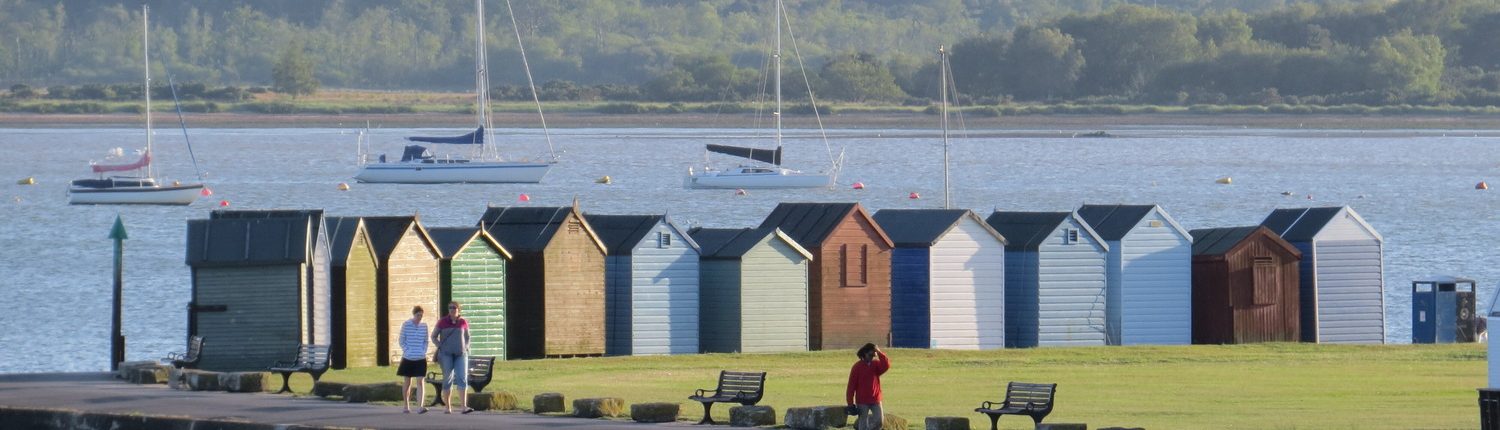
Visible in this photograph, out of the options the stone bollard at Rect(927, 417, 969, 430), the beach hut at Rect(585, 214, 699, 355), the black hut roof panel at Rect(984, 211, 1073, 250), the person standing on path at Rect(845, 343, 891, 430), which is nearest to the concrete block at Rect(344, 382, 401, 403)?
the person standing on path at Rect(845, 343, 891, 430)

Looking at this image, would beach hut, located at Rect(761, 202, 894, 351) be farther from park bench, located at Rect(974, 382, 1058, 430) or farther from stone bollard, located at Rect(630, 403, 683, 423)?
park bench, located at Rect(974, 382, 1058, 430)

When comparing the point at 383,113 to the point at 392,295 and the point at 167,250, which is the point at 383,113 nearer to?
the point at 167,250

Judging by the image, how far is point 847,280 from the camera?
37.1 metres

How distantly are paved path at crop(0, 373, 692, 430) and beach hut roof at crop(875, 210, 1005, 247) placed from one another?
13.6 metres

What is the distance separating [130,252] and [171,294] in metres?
14.9

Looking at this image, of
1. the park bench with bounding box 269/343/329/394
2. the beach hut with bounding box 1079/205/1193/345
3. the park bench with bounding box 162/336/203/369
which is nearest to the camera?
the park bench with bounding box 269/343/329/394

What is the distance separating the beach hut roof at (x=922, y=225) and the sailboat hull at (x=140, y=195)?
59.8m

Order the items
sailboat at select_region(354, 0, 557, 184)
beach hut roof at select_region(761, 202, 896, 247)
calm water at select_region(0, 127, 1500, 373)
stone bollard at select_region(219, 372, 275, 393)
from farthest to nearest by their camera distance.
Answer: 1. sailboat at select_region(354, 0, 557, 184)
2. calm water at select_region(0, 127, 1500, 373)
3. beach hut roof at select_region(761, 202, 896, 247)
4. stone bollard at select_region(219, 372, 275, 393)

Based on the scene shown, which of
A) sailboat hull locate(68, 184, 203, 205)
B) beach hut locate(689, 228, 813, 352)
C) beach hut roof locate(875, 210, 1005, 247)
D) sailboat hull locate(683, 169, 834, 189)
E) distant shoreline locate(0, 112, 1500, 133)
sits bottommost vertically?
beach hut locate(689, 228, 813, 352)

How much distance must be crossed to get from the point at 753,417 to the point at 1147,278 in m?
16.2

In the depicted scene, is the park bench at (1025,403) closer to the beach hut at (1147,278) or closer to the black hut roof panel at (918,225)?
the black hut roof panel at (918,225)

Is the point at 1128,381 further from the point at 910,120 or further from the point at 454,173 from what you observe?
the point at 910,120

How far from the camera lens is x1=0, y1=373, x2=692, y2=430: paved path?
2344 centimetres

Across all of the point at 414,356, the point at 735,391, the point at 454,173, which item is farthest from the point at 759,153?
the point at 414,356
